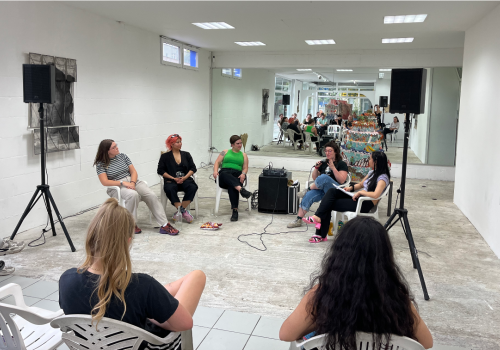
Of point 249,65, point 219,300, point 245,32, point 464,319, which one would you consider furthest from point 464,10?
point 249,65

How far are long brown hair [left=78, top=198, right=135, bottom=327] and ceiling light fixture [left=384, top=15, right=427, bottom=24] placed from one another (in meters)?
5.31

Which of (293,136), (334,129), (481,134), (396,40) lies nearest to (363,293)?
(481,134)

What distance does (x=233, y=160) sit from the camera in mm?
5789

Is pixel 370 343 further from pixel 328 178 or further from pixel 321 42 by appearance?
pixel 321 42

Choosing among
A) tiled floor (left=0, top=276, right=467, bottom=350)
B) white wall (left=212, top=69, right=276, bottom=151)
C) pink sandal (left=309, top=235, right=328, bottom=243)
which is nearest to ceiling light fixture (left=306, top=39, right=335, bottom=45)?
white wall (left=212, top=69, right=276, bottom=151)

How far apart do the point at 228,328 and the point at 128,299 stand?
1.38 m

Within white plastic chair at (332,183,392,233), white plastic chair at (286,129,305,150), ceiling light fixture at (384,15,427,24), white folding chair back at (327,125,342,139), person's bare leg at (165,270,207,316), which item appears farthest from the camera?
white plastic chair at (286,129,305,150)

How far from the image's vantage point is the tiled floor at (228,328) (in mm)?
2600

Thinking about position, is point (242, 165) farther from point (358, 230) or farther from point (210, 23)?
point (358, 230)

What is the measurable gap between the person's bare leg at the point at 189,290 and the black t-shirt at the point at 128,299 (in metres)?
0.30

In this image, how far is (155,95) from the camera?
7688 millimetres

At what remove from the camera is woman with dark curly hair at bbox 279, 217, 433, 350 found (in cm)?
148

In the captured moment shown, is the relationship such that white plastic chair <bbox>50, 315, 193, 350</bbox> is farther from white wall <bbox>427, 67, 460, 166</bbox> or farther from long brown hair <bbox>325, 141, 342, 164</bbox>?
white wall <bbox>427, 67, 460, 166</bbox>

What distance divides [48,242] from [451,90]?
8.21 meters
